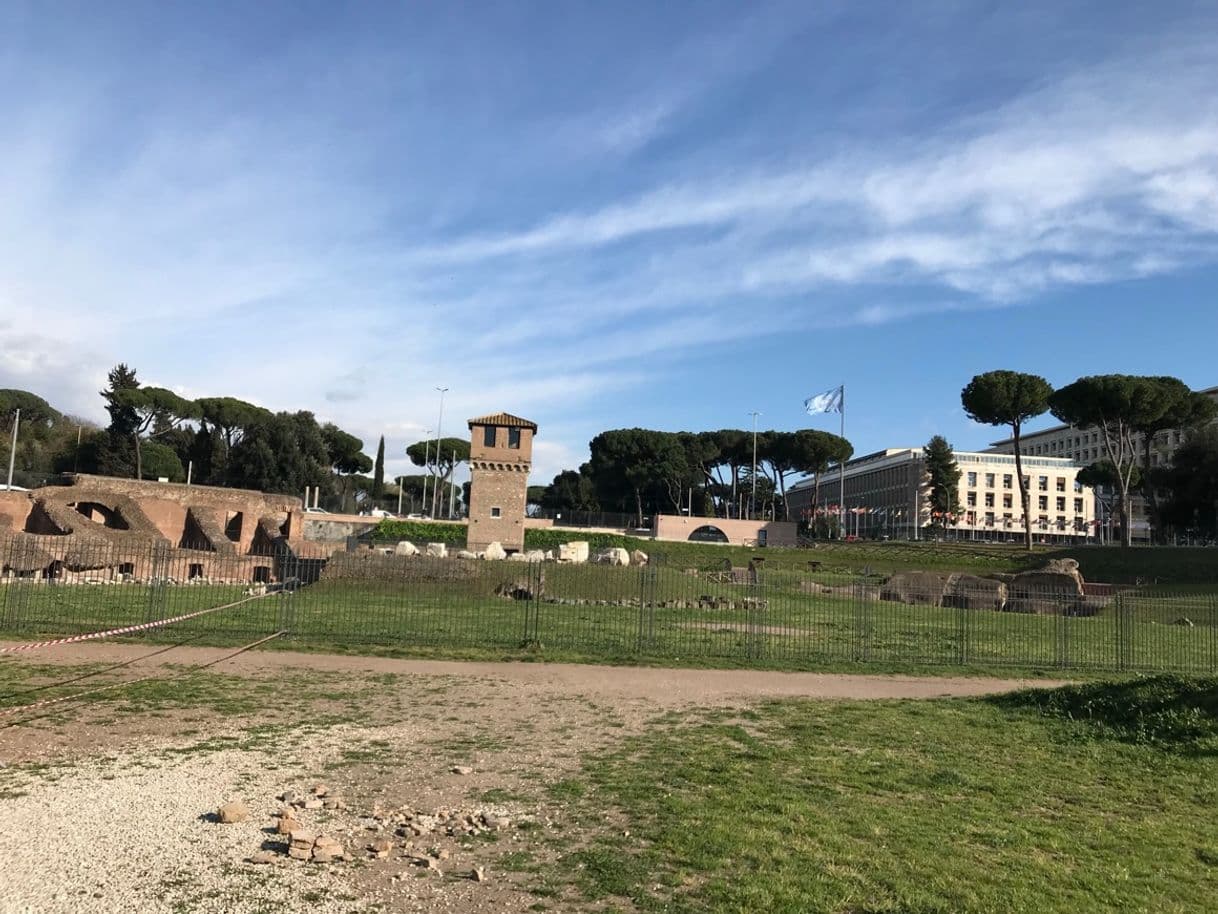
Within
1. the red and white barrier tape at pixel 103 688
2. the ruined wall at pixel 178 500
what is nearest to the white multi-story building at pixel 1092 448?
the ruined wall at pixel 178 500

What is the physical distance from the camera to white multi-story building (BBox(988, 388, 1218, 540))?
97.9 meters

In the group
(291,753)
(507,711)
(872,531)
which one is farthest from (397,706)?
(872,531)

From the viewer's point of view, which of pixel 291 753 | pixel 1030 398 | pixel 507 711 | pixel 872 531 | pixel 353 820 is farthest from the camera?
pixel 872 531

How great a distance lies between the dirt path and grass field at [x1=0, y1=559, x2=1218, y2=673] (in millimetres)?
938

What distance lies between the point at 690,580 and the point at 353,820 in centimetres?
2812

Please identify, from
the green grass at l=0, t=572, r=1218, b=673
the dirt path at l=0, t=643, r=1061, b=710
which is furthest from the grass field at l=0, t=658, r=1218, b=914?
the green grass at l=0, t=572, r=1218, b=673

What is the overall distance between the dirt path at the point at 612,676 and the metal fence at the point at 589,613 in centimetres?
109

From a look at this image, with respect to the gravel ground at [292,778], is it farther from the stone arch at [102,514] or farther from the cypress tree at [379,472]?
the cypress tree at [379,472]

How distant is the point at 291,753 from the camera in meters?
7.89

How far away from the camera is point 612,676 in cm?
1370

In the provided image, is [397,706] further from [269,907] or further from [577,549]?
[577,549]

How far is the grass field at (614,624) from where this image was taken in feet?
53.8

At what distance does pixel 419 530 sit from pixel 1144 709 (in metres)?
49.9

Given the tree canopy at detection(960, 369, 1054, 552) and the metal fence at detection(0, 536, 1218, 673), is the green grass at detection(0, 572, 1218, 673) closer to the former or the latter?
the metal fence at detection(0, 536, 1218, 673)
